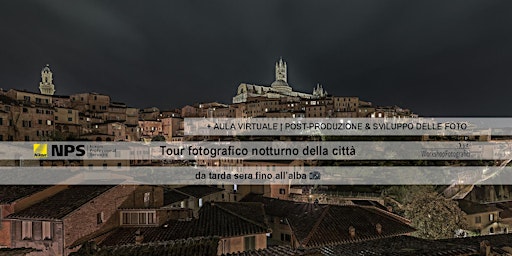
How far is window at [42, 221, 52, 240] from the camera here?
31.6 ft

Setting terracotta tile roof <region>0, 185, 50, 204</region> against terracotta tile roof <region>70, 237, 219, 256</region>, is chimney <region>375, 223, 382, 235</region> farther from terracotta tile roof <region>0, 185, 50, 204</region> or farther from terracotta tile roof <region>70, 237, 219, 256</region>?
terracotta tile roof <region>0, 185, 50, 204</region>

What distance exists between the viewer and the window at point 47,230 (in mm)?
9625

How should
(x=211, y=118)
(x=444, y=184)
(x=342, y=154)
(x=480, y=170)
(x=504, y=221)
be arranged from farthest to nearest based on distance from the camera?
1. (x=211, y=118)
2. (x=342, y=154)
3. (x=480, y=170)
4. (x=444, y=184)
5. (x=504, y=221)

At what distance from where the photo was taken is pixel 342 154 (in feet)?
142

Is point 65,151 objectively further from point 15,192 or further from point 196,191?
point 15,192

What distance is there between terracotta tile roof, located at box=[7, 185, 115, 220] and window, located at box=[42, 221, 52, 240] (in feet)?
0.69

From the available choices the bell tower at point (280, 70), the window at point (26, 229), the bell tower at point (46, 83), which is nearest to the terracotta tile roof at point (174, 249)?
the window at point (26, 229)

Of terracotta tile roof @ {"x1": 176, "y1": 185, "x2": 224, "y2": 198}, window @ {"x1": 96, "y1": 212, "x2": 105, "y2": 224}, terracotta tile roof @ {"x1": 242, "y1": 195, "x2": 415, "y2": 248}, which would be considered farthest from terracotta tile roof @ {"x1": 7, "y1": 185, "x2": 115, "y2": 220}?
terracotta tile roof @ {"x1": 176, "y1": 185, "x2": 224, "y2": 198}

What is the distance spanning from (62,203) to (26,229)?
1213 mm

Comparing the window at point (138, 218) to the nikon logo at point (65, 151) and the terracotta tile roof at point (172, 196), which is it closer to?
the terracotta tile roof at point (172, 196)

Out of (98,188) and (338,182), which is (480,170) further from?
(98,188)

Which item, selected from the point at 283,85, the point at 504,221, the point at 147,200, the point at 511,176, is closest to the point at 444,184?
the point at 504,221

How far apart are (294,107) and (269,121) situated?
41.9 ft

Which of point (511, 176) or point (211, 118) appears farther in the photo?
point (211, 118)
